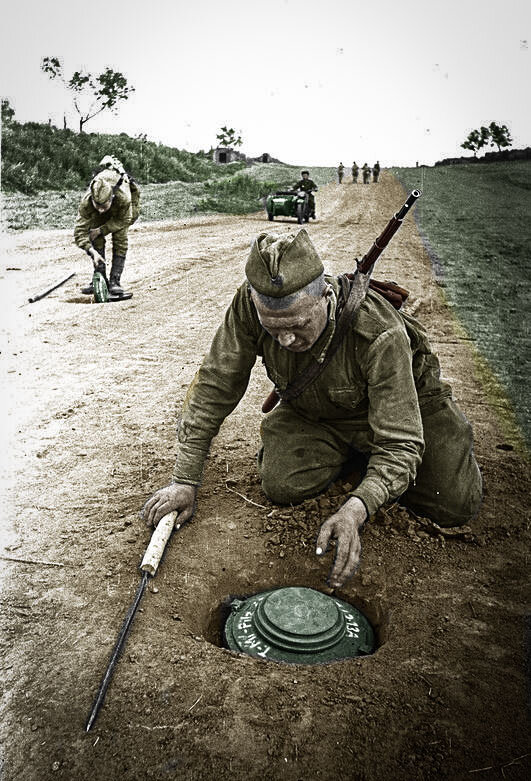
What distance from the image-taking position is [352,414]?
2992mm

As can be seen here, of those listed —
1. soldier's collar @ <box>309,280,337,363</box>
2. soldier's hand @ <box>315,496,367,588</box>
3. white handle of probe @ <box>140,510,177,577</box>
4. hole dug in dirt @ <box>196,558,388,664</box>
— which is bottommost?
hole dug in dirt @ <box>196,558,388,664</box>

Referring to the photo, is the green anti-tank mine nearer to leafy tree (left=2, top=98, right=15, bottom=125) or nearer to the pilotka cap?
the pilotka cap

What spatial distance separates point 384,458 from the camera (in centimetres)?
241

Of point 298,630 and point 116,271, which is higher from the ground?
point 116,271

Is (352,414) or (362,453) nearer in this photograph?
(352,414)

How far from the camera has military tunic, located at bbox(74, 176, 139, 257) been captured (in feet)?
23.7

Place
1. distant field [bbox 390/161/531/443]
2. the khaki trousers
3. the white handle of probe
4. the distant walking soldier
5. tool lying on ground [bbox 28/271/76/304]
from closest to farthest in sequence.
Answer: the white handle of probe < the khaki trousers < distant field [bbox 390/161/531/443] < tool lying on ground [bbox 28/271/76/304] < the distant walking soldier

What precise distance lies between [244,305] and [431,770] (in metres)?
1.85

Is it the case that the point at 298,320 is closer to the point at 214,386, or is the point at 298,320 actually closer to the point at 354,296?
the point at 354,296

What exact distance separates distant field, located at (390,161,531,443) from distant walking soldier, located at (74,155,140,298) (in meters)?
4.14

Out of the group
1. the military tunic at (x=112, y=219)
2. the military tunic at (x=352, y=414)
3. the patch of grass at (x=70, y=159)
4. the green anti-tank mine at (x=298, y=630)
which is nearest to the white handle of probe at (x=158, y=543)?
the military tunic at (x=352, y=414)

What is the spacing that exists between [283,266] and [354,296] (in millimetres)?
417

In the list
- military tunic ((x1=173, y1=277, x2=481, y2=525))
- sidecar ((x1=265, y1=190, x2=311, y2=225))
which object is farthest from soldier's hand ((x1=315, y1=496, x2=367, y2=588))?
sidecar ((x1=265, y1=190, x2=311, y2=225))

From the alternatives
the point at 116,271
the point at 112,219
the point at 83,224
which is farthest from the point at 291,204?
the point at 83,224
